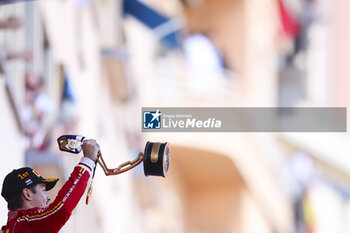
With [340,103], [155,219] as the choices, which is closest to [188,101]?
[155,219]

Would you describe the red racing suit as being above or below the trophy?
below

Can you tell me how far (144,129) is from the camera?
153 inches

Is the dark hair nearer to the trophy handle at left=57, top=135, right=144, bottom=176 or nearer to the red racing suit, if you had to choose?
the red racing suit

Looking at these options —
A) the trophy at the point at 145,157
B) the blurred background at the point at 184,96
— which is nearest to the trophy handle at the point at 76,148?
the trophy at the point at 145,157

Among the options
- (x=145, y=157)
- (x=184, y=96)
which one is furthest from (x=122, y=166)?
(x=184, y=96)

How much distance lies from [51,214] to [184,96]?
662cm

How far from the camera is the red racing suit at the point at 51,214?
300 cm

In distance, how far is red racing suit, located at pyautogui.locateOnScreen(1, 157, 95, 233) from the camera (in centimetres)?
300

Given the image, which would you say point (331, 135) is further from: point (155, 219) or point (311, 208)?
point (155, 219)

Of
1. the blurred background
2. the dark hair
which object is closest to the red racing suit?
the dark hair

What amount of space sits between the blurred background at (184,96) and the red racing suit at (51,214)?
0.33 meters

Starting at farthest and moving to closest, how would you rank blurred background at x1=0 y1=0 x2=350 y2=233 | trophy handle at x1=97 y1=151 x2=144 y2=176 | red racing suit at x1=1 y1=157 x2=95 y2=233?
blurred background at x1=0 y1=0 x2=350 y2=233
trophy handle at x1=97 y1=151 x2=144 y2=176
red racing suit at x1=1 y1=157 x2=95 y2=233

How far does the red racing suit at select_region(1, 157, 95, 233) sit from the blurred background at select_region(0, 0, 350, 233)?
0.33 metres

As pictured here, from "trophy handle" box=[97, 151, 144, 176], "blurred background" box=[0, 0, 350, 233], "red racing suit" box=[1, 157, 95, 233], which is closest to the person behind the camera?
"red racing suit" box=[1, 157, 95, 233]
